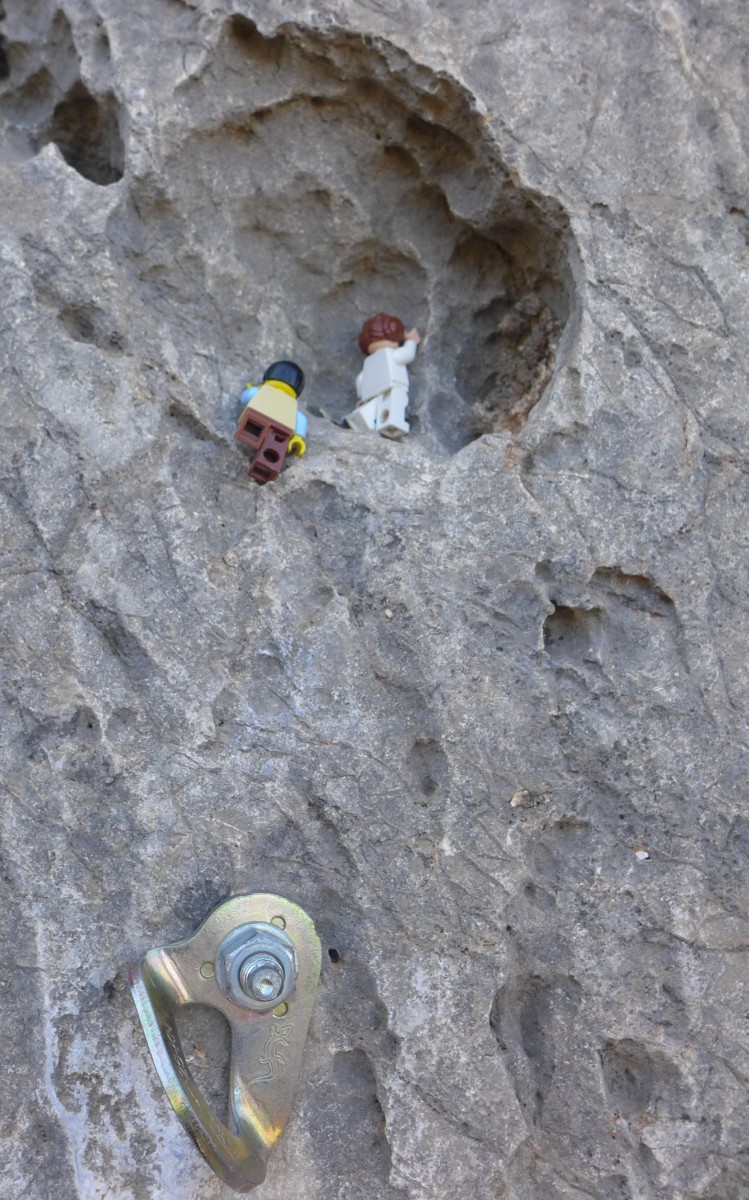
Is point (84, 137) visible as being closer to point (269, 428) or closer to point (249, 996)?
point (269, 428)

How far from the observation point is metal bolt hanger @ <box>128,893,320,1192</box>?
143 centimetres

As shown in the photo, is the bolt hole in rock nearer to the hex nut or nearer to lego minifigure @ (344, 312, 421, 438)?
lego minifigure @ (344, 312, 421, 438)

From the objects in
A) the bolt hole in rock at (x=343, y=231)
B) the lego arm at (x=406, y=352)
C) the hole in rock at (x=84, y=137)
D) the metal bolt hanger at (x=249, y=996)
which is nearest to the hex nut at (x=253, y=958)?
the metal bolt hanger at (x=249, y=996)

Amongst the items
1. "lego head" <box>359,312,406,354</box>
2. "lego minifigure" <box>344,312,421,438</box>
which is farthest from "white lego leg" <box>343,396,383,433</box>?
"lego head" <box>359,312,406,354</box>

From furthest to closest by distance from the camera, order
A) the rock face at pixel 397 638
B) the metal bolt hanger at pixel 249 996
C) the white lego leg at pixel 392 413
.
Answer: the white lego leg at pixel 392 413 < the rock face at pixel 397 638 < the metal bolt hanger at pixel 249 996

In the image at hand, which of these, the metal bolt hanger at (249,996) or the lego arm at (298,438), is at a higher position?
the lego arm at (298,438)

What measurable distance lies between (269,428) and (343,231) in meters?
0.50

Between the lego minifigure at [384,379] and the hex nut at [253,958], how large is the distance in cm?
89

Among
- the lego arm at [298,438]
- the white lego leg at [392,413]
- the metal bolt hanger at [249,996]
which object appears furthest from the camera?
the white lego leg at [392,413]

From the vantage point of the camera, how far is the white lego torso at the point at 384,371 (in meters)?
1.75

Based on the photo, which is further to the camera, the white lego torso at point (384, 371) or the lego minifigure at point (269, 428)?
the white lego torso at point (384, 371)

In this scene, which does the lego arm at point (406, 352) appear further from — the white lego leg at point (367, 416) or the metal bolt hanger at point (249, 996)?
the metal bolt hanger at point (249, 996)

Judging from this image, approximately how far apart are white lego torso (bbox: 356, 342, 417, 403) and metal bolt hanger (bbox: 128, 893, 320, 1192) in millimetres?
907

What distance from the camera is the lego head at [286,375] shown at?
166cm
